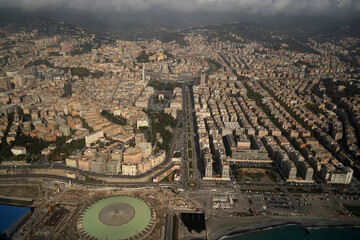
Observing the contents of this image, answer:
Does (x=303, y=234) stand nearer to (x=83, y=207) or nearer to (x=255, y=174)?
(x=255, y=174)

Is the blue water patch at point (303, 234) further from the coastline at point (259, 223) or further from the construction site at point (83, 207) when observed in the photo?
the construction site at point (83, 207)

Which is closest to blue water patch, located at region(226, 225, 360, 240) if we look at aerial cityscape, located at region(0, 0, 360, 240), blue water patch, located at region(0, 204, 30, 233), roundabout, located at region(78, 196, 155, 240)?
aerial cityscape, located at region(0, 0, 360, 240)

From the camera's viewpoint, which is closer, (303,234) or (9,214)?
(9,214)

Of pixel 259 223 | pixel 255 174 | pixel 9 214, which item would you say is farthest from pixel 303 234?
pixel 9 214

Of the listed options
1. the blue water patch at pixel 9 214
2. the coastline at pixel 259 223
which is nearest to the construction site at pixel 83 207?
the blue water patch at pixel 9 214

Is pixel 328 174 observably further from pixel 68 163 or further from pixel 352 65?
pixel 352 65
